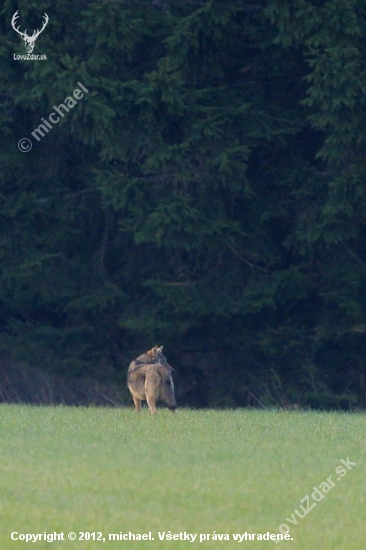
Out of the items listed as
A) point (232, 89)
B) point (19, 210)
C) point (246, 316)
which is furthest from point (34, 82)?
point (246, 316)

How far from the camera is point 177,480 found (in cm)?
883

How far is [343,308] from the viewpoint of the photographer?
64.7 ft

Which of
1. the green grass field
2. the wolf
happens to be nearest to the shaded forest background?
the wolf

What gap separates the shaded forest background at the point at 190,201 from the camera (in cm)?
A: 1814

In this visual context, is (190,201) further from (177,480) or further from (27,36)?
(177,480)

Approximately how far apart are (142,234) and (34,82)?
366 cm

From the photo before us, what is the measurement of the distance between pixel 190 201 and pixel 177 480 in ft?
34.5

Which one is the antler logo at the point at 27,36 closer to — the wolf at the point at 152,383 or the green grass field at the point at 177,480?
the wolf at the point at 152,383

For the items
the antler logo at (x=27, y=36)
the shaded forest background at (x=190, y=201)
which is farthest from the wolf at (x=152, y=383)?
the antler logo at (x=27, y=36)

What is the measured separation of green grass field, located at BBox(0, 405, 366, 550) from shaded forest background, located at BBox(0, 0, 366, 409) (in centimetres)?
640

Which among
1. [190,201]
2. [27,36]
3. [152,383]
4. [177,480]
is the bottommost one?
[152,383]

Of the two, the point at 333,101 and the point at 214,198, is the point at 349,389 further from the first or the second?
the point at 333,101

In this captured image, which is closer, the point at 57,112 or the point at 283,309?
the point at 57,112

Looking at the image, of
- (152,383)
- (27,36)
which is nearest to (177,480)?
(152,383)
